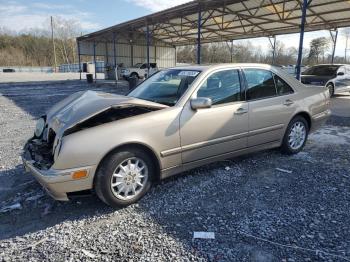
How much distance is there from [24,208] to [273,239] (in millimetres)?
2761

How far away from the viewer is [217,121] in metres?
4.00

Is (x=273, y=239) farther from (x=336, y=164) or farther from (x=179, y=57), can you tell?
(x=179, y=57)

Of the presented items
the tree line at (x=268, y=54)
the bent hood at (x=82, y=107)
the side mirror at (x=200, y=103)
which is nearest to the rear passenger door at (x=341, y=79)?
the side mirror at (x=200, y=103)

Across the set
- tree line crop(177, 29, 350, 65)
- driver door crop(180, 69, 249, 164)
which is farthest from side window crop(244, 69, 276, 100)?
tree line crop(177, 29, 350, 65)

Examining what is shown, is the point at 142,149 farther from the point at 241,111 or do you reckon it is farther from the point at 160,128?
the point at 241,111

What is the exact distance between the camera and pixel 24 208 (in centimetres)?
347

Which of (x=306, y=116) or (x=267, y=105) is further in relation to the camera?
(x=306, y=116)

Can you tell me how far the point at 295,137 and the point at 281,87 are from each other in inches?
37.4

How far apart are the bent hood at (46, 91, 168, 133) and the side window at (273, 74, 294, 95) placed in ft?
6.97

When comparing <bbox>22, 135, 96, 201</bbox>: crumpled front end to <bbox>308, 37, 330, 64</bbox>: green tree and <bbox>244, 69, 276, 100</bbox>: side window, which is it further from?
<bbox>308, 37, 330, 64</bbox>: green tree

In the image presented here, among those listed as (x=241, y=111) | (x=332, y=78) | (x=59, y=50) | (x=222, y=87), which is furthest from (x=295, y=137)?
(x=59, y=50)

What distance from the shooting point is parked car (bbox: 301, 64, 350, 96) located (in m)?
13.7

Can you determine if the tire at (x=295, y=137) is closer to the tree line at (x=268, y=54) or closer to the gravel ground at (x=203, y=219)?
the gravel ground at (x=203, y=219)

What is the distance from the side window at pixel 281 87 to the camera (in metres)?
4.81
